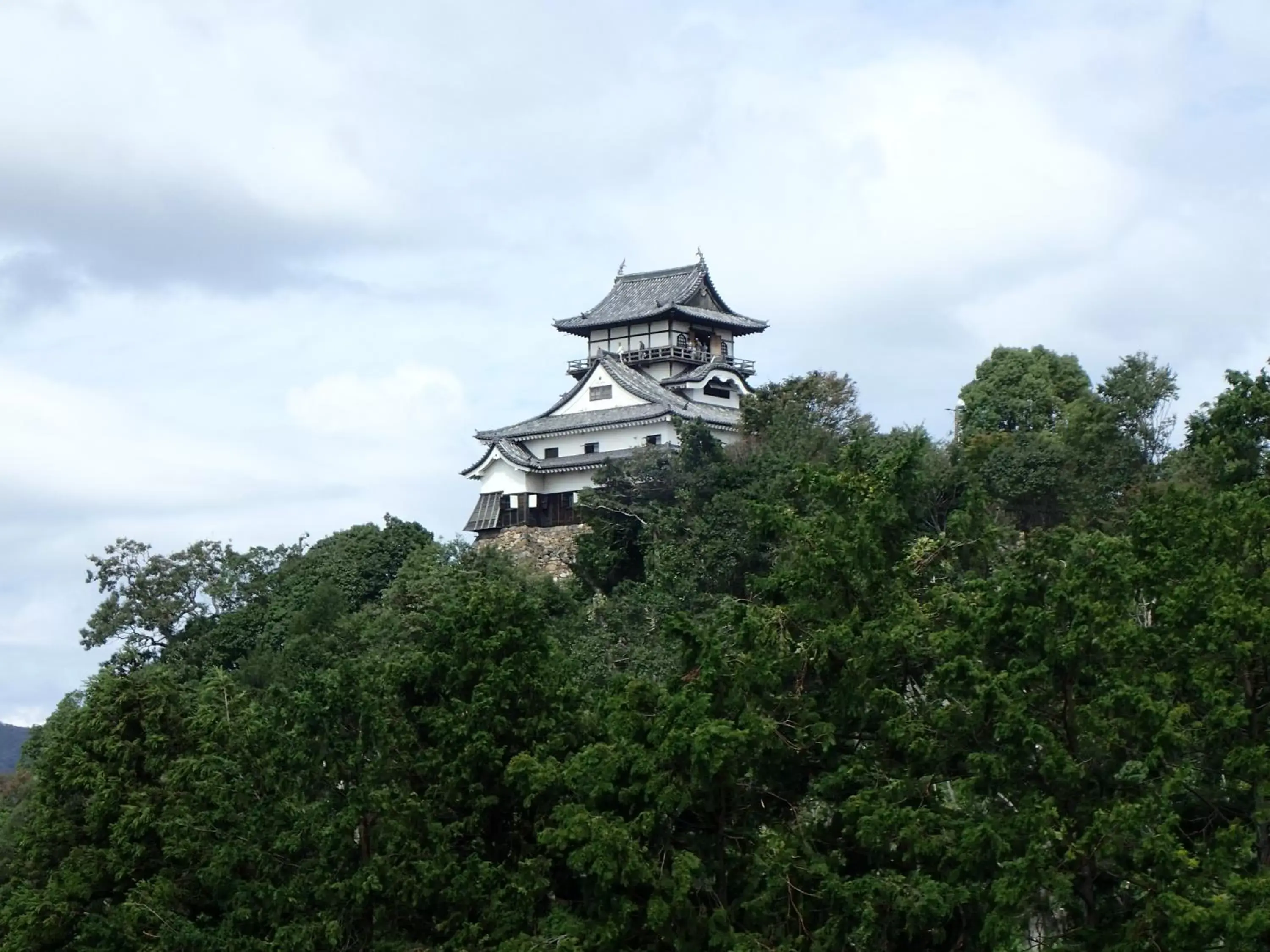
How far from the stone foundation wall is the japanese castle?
427mm

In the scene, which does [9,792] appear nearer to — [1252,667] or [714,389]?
[714,389]

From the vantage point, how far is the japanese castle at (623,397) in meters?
37.0

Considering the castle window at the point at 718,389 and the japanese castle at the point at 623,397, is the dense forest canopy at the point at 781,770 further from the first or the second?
the castle window at the point at 718,389

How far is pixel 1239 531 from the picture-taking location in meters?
14.3

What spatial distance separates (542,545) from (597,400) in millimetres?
4018

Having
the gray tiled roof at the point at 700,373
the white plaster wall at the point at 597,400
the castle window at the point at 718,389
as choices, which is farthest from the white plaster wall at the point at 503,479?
the castle window at the point at 718,389

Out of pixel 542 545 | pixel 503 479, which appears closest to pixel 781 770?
pixel 542 545

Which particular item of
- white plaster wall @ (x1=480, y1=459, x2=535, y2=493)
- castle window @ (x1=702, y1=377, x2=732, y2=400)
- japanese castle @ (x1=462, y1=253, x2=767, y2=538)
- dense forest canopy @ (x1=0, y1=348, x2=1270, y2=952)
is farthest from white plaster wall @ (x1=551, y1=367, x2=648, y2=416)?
dense forest canopy @ (x1=0, y1=348, x2=1270, y2=952)

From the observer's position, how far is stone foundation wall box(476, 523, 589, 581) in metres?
34.2

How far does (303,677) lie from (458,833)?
258 centimetres

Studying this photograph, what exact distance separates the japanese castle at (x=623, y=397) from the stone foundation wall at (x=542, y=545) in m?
0.43

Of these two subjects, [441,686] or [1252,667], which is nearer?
[1252,667]

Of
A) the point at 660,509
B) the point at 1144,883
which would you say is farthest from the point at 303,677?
the point at 660,509

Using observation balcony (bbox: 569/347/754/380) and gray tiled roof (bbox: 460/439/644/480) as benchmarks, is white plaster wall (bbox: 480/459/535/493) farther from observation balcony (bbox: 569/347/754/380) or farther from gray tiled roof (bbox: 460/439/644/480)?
observation balcony (bbox: 569/347/754/380)
